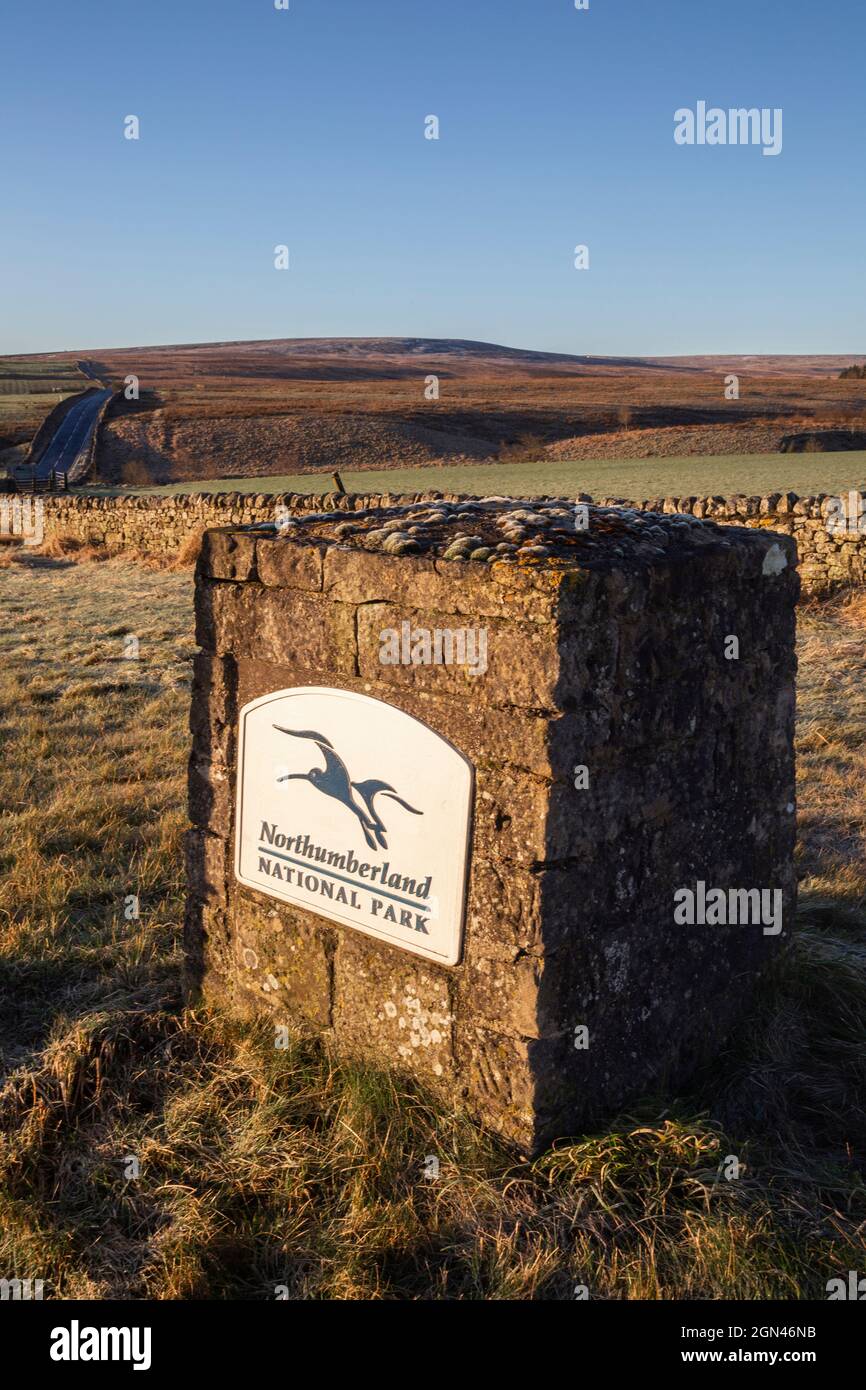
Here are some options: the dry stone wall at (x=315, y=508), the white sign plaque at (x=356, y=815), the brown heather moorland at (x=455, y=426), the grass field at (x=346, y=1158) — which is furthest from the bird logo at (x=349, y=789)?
the brown heather moorland at (x=455, y=426)

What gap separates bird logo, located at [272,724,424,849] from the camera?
3414mm

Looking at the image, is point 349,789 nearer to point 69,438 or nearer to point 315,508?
point 315,508

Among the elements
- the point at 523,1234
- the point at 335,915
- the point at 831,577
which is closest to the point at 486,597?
the point at 335,915

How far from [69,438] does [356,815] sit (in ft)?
188

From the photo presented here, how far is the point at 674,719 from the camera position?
345 cm

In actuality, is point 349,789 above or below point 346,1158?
above

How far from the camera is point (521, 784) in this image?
3092 mm

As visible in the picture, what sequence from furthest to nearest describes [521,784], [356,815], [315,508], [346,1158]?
[315,508]
[356,815]
[346,1158]
[521,784]

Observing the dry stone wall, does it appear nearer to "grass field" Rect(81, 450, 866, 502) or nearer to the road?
"grass field" Rect(81, 450, 866, 502)

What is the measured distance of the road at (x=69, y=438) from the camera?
46719 millimetres

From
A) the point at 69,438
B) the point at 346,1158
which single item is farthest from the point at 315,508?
the point at 69,438

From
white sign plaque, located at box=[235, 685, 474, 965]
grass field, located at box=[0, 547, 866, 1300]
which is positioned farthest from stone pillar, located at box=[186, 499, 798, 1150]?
grass field, located at box=[0, 547, 866, 1300]

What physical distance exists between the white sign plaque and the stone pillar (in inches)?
0.5
